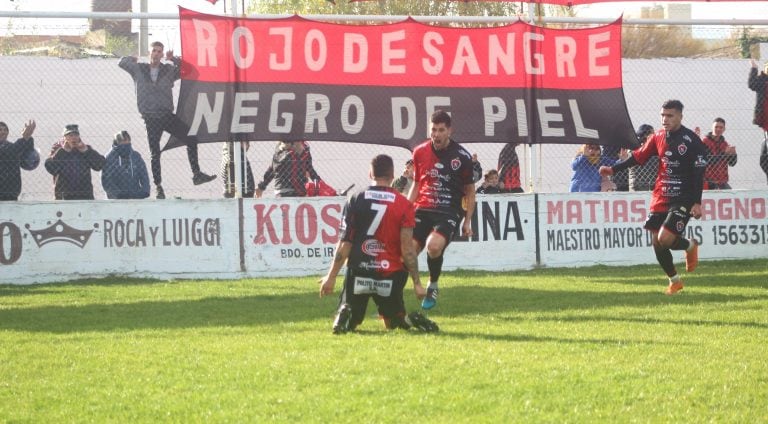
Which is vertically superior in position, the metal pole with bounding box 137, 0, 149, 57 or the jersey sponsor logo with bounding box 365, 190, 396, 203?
the metal pole with bounding box 137, 0, 149, 57

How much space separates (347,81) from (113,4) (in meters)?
4.89

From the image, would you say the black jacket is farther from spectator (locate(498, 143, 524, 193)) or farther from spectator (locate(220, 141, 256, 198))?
spectator (locate(498, 143, 524, 193))

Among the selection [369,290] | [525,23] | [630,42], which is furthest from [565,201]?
[630,42]

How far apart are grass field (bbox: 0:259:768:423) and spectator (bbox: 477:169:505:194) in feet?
13.4

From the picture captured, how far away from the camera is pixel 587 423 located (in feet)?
19.9

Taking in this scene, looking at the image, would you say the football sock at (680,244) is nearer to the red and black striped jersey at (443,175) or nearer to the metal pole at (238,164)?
the red and black striped jersey at (443,175)

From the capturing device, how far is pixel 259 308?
1210 cm

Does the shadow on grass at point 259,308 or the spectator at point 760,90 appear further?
the spectator at point 760,90

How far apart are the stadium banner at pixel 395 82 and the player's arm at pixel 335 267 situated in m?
6.60

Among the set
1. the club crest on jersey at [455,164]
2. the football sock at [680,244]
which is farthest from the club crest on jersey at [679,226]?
the club crest on jersey at [455,164]

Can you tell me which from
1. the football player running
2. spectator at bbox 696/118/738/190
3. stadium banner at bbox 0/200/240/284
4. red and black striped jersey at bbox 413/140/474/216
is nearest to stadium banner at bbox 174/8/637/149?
stadium banner at bbox 0/200/240/284

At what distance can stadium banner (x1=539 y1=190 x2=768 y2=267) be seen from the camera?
1700cm

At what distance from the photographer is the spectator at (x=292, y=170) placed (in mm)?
16781

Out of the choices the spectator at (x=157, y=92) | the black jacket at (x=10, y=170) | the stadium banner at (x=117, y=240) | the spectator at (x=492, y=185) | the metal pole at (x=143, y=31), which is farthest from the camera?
the spectator at (x=492, y=185)
